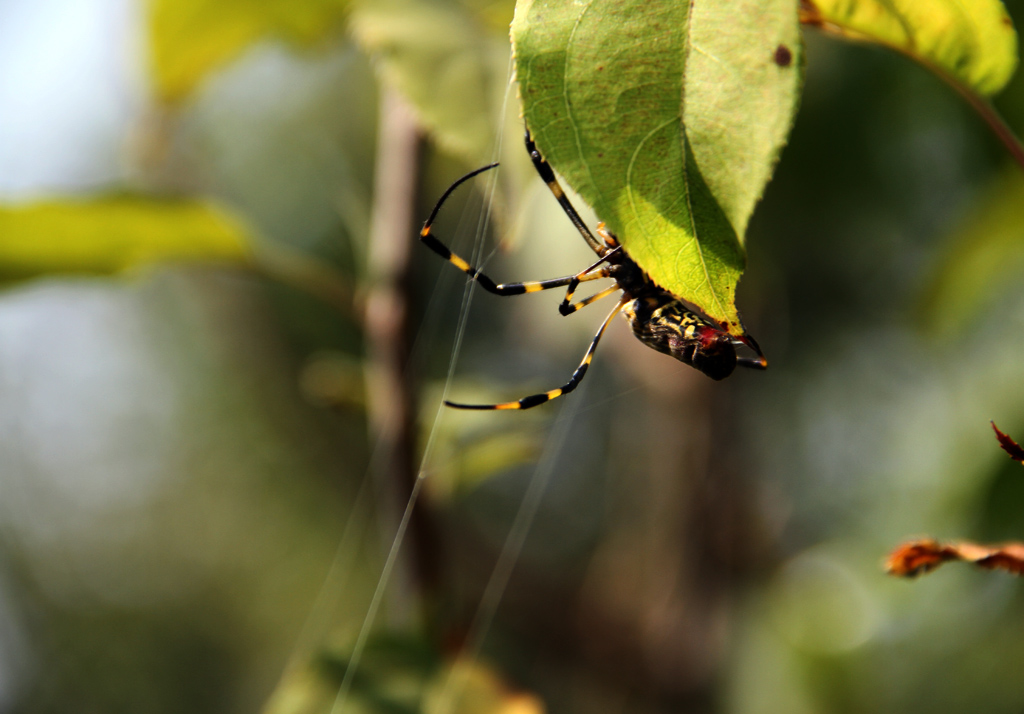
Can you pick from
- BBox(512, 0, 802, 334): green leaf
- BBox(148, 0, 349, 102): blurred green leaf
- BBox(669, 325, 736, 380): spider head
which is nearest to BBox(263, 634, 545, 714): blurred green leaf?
BBox(669, 325, 736, 380): spider head

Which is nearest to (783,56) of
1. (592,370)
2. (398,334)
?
(398,334)

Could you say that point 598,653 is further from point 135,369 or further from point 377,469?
point 135,369

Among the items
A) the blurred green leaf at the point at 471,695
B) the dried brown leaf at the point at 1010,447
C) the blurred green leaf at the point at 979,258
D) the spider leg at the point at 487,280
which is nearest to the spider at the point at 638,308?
the spider leg at the point at 487,280

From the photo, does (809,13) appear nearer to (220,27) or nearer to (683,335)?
(683,335)

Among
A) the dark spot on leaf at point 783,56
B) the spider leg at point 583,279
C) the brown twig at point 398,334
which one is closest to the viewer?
the dark spot on leaf at point 783,56

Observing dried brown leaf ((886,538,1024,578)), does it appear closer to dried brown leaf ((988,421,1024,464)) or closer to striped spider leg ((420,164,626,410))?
dried brown leaf ((988,421,1024,464))

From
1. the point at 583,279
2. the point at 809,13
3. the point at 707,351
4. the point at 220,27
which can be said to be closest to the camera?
the point at 809,13

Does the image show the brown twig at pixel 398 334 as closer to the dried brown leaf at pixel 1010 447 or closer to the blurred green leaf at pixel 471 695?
the blurred green leaf at pixel 471 695
